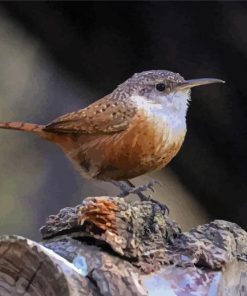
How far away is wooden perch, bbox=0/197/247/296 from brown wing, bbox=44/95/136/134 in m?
0.13

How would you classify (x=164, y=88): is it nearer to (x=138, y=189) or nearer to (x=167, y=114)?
(x=167, y=114)

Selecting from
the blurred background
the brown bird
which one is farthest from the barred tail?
the blurred background

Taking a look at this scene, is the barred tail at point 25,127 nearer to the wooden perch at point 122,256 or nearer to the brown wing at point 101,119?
the brown wing at point 101,119

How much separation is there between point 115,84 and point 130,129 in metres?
0.64

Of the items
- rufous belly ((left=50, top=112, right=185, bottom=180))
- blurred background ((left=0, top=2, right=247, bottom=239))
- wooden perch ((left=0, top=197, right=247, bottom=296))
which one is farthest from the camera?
blurred background ((left=0, top=2, right=247, bottom=239))

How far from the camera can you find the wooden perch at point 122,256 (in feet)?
2.90

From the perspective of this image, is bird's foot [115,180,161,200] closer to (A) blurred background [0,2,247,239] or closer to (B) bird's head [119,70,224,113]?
(B) bird's head [119,70,224,113]

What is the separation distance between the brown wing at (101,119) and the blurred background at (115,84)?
0.50 metres

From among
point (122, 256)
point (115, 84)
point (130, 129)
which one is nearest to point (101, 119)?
point (130, 129)

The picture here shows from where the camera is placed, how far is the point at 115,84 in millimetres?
1741

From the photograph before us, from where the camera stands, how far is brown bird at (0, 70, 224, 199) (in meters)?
1.11

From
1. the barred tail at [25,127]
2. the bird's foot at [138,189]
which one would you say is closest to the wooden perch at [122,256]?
the bird's foot at [138,189]

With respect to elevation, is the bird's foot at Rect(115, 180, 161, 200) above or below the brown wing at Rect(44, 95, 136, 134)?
below

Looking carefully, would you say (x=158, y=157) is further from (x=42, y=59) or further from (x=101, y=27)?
(x=42, y=59)
